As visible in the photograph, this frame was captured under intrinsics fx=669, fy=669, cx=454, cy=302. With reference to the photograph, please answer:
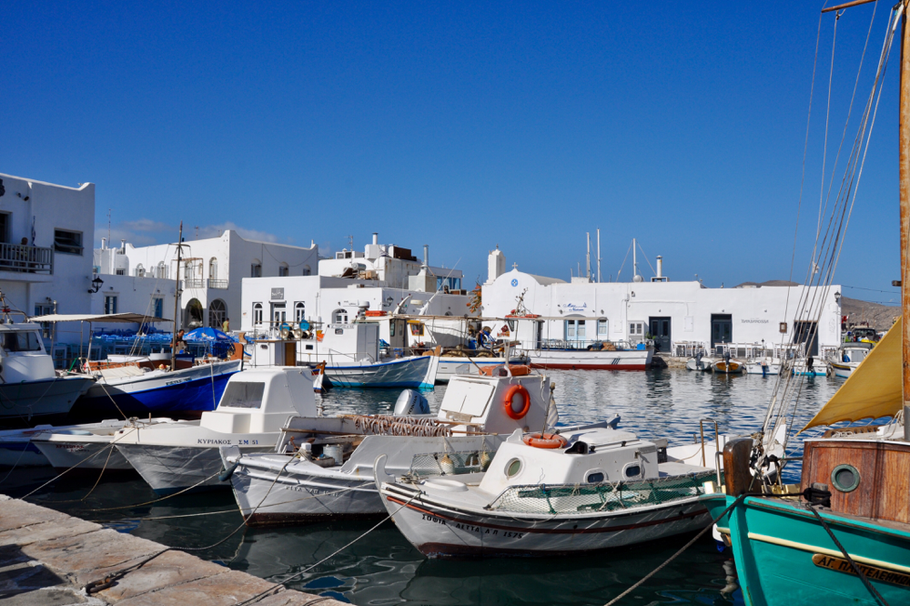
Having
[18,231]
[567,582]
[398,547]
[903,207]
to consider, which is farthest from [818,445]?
[18,231]

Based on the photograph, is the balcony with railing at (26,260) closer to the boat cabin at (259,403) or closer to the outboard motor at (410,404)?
the boat cabin at (259,403)

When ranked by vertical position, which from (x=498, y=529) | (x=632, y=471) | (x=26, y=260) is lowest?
(x=498, y=529)

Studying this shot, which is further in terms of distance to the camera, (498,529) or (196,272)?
(196,272)

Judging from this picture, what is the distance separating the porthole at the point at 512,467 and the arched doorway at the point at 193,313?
1700 inches

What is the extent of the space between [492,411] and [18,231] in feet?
74.1

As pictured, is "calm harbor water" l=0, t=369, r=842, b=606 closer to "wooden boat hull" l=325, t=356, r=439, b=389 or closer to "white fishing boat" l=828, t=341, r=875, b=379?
"wooden boat hull" l=325, t=356, r=439, b=389

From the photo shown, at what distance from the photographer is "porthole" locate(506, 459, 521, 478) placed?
10.3 metres

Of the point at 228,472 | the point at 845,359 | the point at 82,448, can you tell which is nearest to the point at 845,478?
the point at 228,472

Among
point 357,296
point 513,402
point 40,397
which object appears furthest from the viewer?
point 357,296

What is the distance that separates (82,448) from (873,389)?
14442mm

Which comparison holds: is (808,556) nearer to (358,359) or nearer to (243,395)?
(243,395)

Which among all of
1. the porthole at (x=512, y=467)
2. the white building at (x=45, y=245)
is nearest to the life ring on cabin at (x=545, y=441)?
the porthole at (x=512, y=467)

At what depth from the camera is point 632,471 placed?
10367 mm

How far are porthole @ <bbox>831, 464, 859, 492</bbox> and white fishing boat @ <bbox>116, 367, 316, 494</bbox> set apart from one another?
949 centimetres
